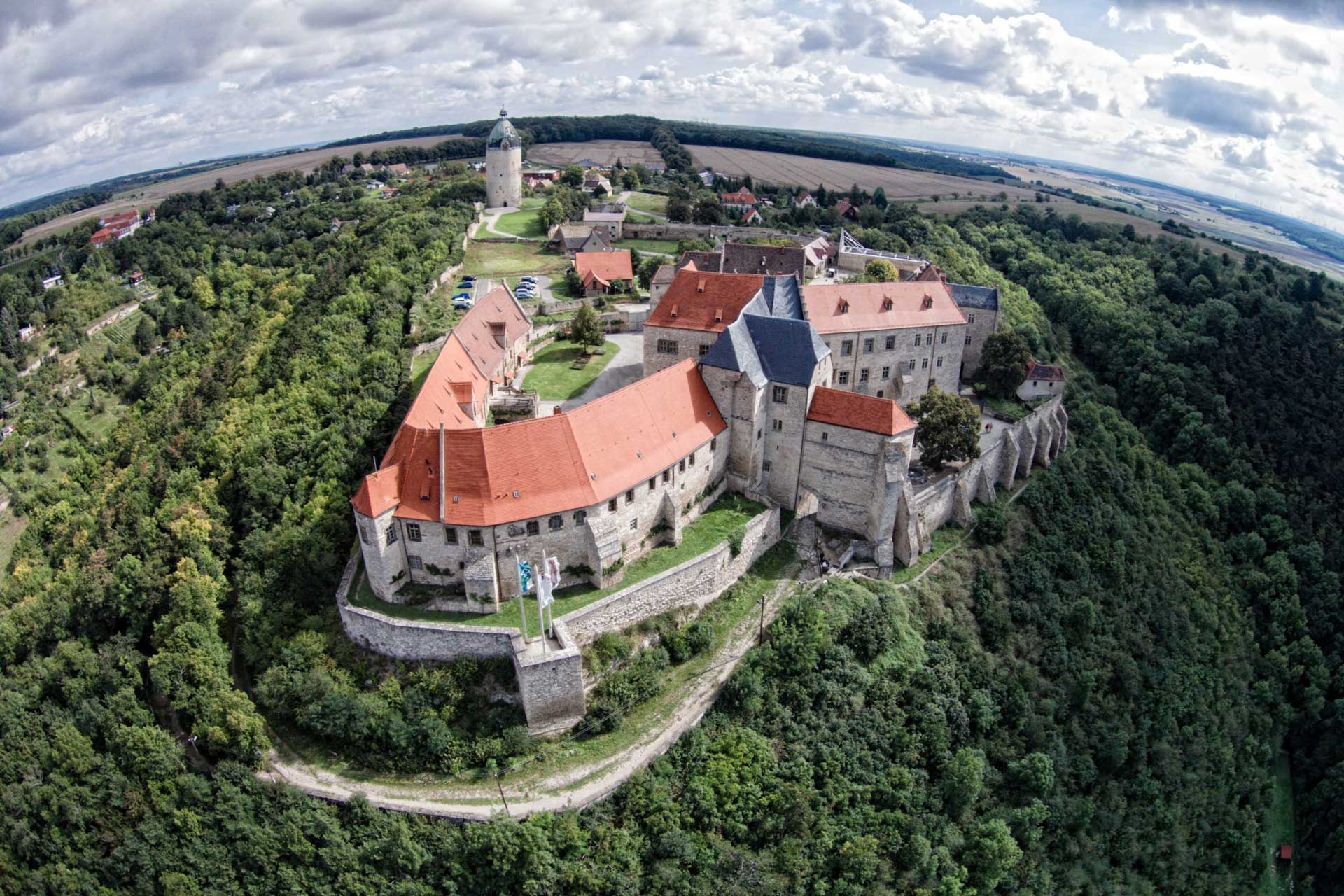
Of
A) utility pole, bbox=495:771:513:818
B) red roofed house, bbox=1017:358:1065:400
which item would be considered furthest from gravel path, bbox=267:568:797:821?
red roofed house, bbox=1017:358:1065:400

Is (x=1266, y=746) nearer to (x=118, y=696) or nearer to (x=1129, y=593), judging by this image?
(x=1129, y=593)

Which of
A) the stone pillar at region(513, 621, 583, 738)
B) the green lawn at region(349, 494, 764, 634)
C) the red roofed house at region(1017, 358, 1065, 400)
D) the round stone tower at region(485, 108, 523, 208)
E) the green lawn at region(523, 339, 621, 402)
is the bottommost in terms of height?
the stone pillar at region(513, 621, 583, 738)

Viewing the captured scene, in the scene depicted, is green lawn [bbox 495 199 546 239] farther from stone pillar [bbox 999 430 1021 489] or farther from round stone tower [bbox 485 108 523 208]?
stone pillar [bbox 999 430 1021 489]

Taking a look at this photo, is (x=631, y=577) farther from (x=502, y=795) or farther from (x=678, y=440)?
(x=502, y=795)

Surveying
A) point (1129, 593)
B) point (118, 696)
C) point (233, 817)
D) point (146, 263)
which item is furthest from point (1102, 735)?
point (146, 263)

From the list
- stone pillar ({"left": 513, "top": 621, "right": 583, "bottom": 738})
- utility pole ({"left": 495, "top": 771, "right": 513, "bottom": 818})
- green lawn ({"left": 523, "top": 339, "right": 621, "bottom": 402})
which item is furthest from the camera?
green lawn ({"left": 523, "top": 339, "right": 621, "bottom": 402})

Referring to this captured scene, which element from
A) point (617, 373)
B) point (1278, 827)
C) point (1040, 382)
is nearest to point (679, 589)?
point (617, 373)

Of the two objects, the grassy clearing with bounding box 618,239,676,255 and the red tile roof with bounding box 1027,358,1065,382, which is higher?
the grassy clearing with bounding box 618,239,676,255
